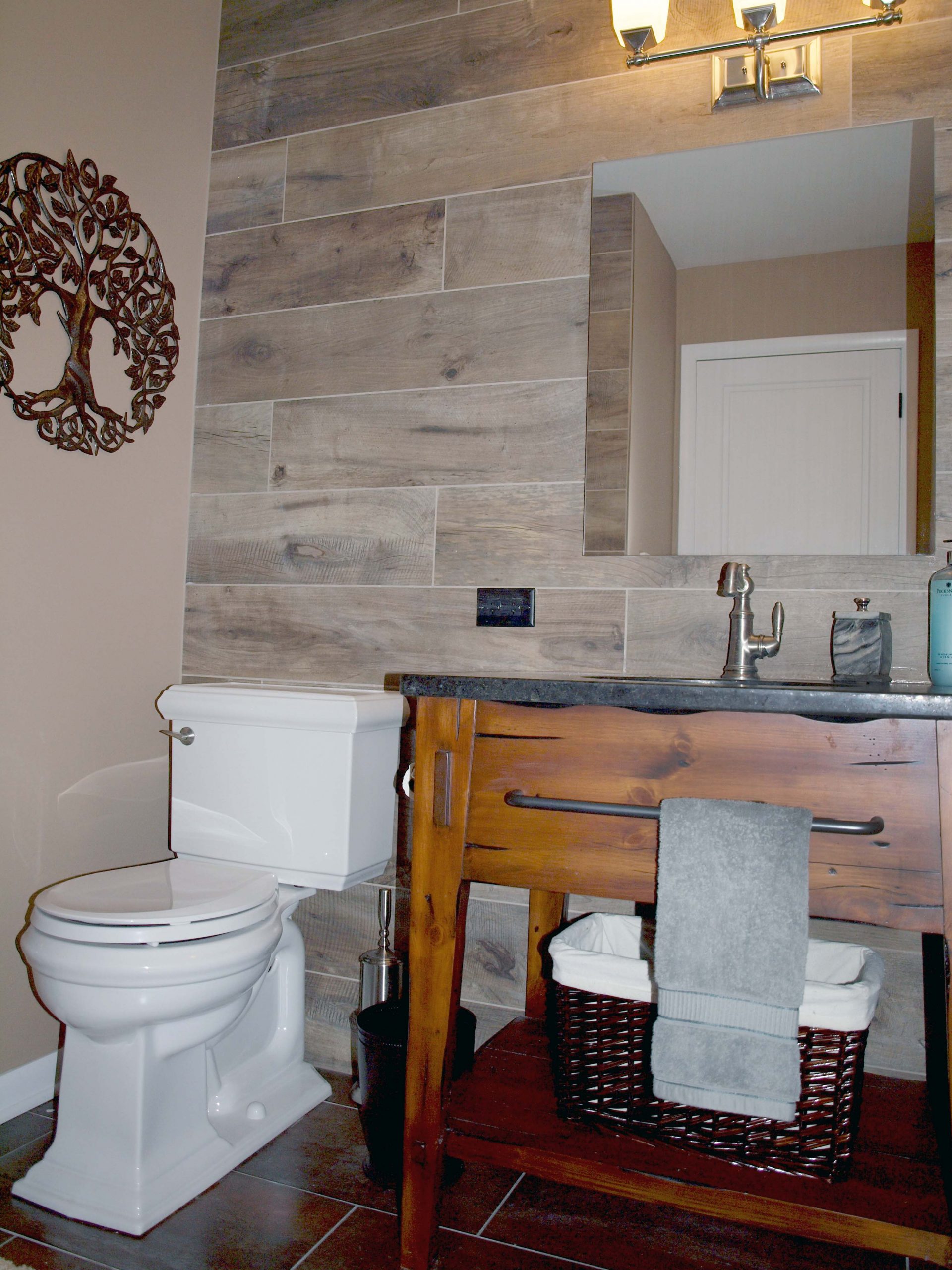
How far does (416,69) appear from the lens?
211cm

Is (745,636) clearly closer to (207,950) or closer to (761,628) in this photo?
(761,628)

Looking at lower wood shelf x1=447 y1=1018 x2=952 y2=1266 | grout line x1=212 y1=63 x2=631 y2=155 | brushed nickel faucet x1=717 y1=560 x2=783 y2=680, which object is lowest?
lower wood shelf x1=447 y1=1018 x2=952 y2=1266

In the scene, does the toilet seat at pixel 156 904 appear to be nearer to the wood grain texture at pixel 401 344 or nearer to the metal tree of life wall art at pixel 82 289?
the metal tree of life wall art at pixel 82 289

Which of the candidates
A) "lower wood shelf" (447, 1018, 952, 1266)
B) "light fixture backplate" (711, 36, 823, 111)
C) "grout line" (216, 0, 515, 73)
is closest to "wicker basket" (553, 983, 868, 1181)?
"lower wood shelf" (447, 1018, 952, 1266)

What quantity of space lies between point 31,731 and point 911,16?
7.03ft

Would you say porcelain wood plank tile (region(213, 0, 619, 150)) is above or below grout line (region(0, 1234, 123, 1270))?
above

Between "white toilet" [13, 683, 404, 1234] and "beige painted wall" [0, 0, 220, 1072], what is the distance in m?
0.22

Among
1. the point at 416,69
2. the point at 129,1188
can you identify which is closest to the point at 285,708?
the point at 129,1188

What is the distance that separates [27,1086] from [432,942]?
107cm

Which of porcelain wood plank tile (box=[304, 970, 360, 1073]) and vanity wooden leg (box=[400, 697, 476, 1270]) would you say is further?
porcelain wood plank tile (box=[304, 970, 360, 1073])

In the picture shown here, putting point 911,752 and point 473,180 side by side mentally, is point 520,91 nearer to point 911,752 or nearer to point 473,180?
point 473,180

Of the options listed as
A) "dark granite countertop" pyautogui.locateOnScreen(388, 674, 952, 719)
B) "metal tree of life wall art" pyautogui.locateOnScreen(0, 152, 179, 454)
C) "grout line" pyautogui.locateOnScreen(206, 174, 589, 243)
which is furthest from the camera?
"grout line" pyautogui.locateOnScreen(206, 174, 589, 243)

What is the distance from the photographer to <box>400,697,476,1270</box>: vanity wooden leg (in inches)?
50.4

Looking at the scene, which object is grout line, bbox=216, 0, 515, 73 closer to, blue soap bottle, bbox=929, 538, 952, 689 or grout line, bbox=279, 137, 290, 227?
grout line, bbox=279, 137, 290, 227
